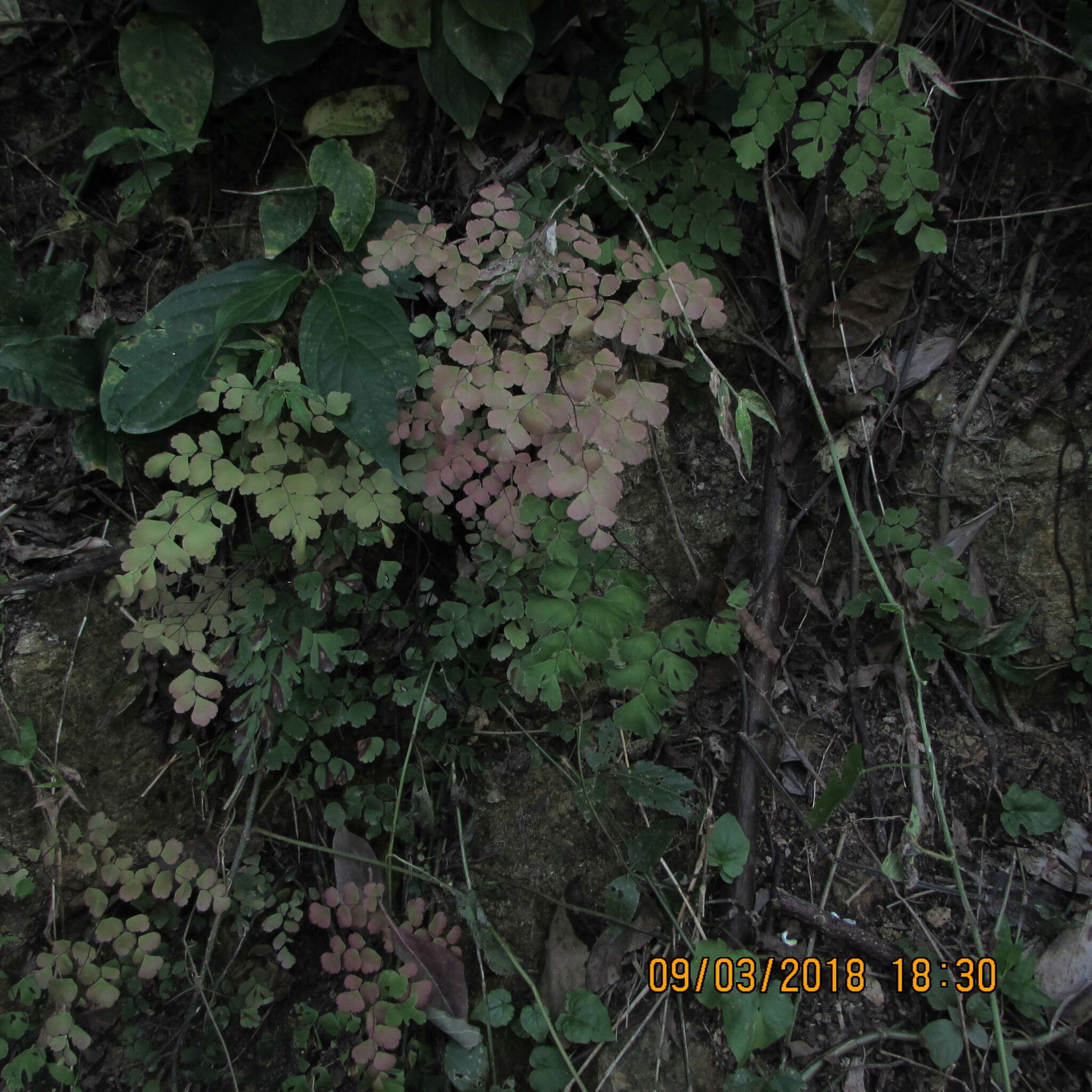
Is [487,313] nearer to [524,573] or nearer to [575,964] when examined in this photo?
[524,573]

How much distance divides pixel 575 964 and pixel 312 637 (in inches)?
33.7

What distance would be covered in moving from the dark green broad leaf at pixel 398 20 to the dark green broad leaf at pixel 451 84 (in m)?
0.04

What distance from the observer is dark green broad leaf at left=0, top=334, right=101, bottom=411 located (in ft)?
4.75

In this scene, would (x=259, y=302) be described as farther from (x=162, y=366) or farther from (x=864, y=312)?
(x=864, y=312)

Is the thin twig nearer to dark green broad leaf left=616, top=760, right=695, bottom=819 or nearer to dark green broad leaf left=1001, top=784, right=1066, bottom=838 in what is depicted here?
dark green broad leaf left=1001, top=784, right=1066, bottom=838

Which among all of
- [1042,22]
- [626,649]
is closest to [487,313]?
[626,649]

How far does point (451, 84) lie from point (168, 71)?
0.60 meters

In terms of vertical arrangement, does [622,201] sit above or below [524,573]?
above

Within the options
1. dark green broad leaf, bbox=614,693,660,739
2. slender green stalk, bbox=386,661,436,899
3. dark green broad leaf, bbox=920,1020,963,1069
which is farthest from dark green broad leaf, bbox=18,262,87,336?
dark green broad leaf, bbox=920,1020,963,1069

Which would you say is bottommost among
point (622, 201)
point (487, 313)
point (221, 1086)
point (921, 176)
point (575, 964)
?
point (221, 1086)

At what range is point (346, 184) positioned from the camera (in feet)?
4.98

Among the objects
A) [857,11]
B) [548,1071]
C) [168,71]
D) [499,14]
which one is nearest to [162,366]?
[168,71]

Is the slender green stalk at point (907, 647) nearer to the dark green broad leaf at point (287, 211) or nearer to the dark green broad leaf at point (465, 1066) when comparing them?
the dark green broad leaf at point (465, 1066)

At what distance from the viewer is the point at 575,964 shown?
145 cm
